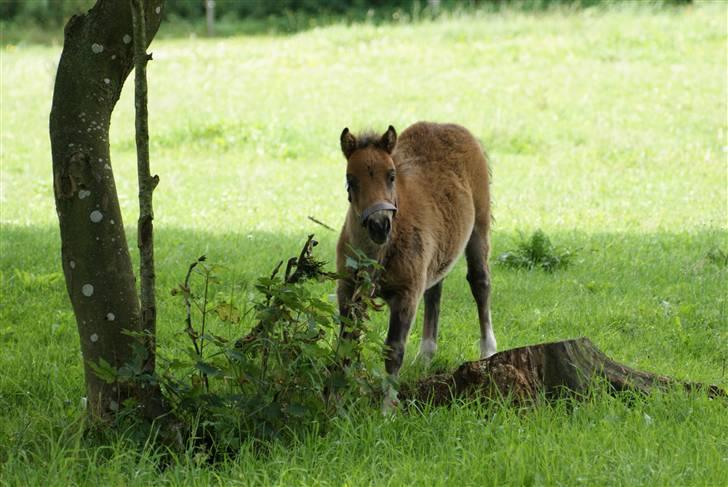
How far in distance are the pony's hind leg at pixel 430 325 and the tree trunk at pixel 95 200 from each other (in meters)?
2.44

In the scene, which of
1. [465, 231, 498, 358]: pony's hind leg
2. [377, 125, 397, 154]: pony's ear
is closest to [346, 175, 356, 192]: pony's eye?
[377, 125, 397, 154]: pony's ear

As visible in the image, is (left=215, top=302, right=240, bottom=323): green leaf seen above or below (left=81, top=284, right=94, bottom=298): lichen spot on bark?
below

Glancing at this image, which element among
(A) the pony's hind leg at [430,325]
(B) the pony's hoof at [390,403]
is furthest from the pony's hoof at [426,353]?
(B) the pony's hoof at [390,403]

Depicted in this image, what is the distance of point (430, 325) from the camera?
735cm

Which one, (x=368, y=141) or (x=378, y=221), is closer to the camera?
(x=378, y=221)

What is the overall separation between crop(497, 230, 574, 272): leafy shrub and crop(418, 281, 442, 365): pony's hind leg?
8.38ft

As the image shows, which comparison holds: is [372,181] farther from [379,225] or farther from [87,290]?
[87,290]

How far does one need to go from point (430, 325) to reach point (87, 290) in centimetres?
294

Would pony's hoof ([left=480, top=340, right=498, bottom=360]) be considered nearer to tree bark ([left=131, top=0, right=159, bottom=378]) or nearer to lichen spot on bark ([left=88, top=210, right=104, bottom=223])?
tree bark ([left=131, top=0, right=159, bottom=378])

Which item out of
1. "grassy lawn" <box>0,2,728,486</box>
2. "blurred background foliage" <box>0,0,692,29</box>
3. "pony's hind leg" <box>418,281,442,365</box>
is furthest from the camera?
"blurred background foliage" <box>0,0,692,29</box>

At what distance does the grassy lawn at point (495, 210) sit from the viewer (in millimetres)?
4980

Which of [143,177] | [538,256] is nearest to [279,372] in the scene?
[143,177]

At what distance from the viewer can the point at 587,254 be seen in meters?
10.6

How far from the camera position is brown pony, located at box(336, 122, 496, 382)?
5871 mm
